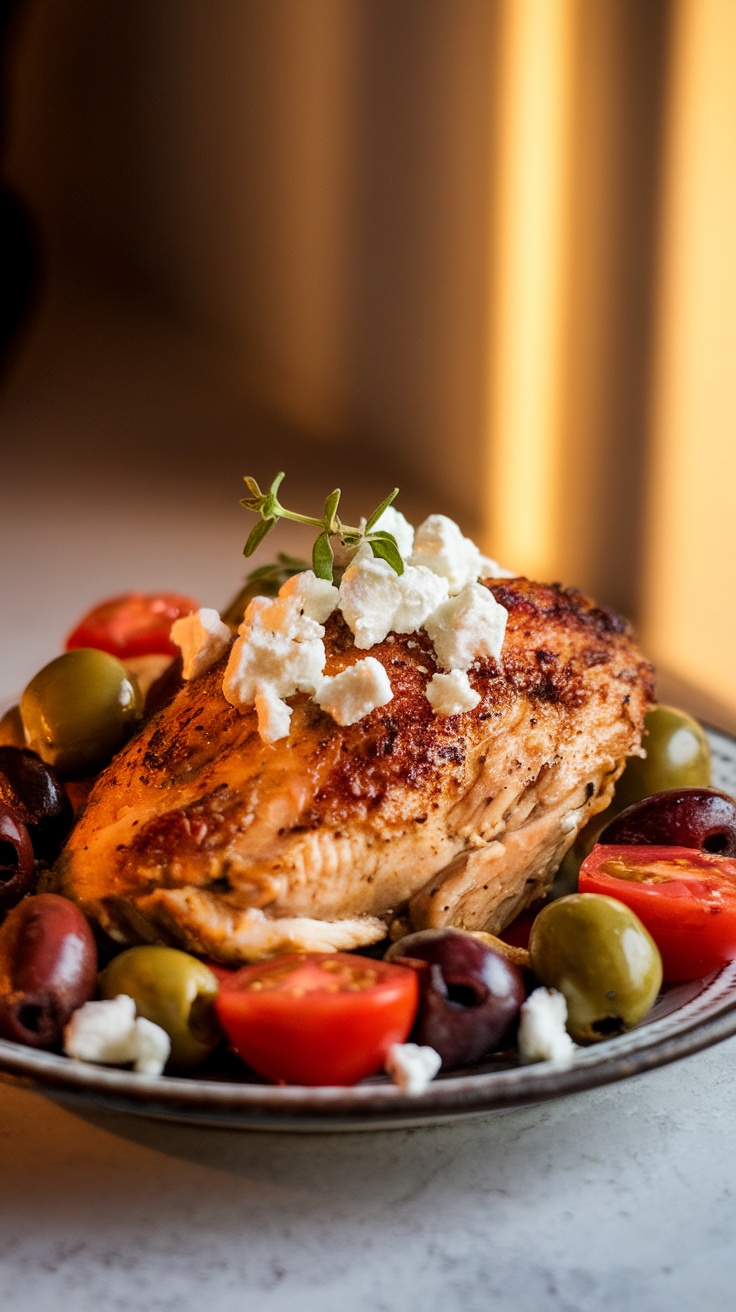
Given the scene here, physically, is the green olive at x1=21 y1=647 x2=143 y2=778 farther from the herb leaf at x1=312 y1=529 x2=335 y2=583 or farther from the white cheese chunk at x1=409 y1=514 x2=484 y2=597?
the white cheese chunk at x1=409 y1=514 x2=484 y2=597

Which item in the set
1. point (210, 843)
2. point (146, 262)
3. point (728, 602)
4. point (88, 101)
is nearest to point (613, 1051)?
point (210, 843)

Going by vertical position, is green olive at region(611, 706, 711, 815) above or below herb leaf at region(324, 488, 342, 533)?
below

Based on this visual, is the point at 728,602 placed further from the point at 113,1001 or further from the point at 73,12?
the point at 73,12

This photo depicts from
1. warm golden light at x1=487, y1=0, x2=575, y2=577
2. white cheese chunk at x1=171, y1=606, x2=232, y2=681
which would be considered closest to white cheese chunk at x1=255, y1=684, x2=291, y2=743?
white cheese chunk at x1=171, y1=606, x2=232, y2=681

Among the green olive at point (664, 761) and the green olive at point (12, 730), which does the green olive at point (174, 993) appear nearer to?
the green olive at point (12, 730)

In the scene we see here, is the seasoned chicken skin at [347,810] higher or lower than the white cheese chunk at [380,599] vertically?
lower

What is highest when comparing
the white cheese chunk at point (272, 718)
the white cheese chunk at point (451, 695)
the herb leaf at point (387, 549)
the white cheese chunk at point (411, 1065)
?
the herb leaf at point (387, 549)

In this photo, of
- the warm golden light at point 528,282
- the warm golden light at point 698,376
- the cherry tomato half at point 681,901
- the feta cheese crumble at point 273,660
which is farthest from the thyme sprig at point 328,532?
the warm golden light at point 528,282

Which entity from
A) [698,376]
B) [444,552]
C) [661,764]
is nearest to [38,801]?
[444,552]
